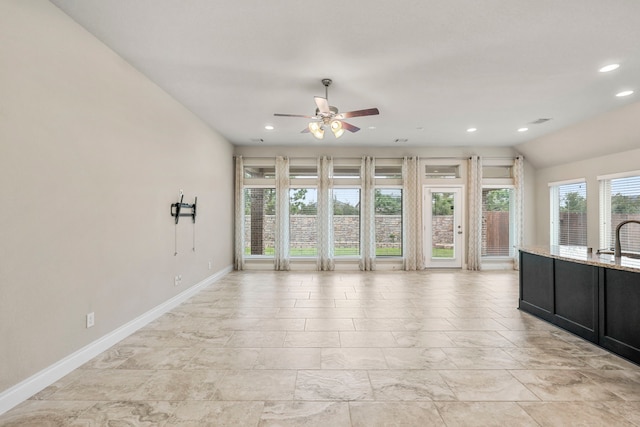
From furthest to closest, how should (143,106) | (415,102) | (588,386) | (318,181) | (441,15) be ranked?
(318,181)
(415,102)
(143,106)
(441,15)
(588,386)

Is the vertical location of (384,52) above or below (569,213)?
above

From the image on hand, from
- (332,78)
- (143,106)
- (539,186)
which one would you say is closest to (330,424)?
(332,78)

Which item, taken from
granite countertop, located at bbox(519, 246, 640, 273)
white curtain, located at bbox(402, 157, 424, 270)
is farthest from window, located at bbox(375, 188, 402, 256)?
granite countertop, located at bbox(519, 246, 640, 273)

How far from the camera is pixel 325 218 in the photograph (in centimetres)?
731

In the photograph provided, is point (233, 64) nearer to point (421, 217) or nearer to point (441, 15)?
point (441, 15)

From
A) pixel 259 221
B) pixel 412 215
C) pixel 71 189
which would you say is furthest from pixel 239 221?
pixel 71 189

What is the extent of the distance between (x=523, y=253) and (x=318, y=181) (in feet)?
14.6

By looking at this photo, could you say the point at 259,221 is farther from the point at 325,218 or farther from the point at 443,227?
the point at 443,227

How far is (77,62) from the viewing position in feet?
8.86

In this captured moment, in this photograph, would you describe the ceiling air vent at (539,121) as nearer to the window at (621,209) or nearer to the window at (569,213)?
the window at (621,209)

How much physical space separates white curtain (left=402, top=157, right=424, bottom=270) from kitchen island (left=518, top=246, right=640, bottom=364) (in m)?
3.29

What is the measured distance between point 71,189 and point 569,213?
8596 mm

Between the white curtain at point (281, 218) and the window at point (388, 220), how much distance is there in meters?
2.22

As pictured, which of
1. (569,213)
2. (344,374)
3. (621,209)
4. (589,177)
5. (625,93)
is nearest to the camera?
(344,374)
